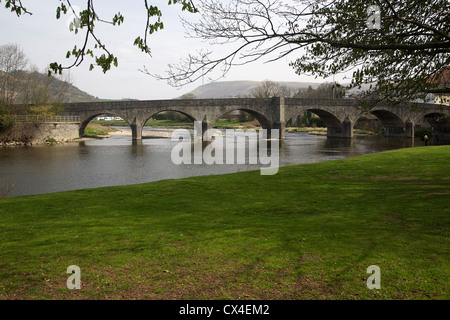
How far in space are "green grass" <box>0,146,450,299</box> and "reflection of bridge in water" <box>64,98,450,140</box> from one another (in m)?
47.9

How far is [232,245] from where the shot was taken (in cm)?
675

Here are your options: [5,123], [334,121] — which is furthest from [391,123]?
[5,123]

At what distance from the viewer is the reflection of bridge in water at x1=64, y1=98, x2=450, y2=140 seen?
5931cm

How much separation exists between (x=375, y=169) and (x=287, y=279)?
14.8 m

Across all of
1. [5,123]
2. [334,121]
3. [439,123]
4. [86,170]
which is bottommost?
[86,170]

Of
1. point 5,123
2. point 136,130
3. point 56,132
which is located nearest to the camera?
point 5,123

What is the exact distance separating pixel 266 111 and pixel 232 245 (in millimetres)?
59642

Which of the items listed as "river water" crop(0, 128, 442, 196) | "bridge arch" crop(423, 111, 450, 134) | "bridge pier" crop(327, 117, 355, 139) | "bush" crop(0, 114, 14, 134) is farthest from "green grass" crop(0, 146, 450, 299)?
"bridge arch" crop(423, 111, 450, 134)

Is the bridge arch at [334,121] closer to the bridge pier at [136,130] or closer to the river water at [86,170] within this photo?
the bridge pier at [136,130]

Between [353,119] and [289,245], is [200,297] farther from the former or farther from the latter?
[353,119]

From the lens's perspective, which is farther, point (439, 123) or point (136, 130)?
point (439, 123)

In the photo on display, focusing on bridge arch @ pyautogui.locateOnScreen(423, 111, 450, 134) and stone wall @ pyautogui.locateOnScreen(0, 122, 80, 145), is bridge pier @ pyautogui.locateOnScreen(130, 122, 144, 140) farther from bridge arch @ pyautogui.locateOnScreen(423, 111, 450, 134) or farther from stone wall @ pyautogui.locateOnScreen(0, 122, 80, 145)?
bridge arch @ pyautogui.locateOnScreen(423, 111, 450, 134)

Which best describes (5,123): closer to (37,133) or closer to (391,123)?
(37,133)

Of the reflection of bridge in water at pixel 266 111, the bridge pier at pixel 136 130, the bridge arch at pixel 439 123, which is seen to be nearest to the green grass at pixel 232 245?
the bridge pier at pixel 136 130
